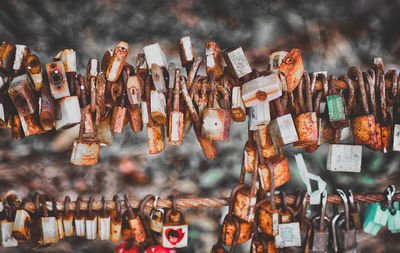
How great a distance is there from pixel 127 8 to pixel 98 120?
520 millimetres

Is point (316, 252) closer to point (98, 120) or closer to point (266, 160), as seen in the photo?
point (266, 160)

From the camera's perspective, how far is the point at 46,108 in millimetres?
573

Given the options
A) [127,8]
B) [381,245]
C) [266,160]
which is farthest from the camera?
[381,245]

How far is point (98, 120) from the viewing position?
2.06 feet

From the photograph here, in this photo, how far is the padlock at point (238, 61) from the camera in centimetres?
61

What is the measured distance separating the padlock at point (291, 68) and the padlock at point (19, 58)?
56 cm

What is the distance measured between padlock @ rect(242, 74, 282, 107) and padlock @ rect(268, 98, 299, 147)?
0.21ft

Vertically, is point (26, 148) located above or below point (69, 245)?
above

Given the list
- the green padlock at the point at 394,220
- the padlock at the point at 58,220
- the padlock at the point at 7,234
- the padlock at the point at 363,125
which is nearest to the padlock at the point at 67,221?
the padlock at the point at 58,220

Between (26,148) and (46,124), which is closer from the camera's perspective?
(46,124)

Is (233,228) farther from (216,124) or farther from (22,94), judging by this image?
(22,94)

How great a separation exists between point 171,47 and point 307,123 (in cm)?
57

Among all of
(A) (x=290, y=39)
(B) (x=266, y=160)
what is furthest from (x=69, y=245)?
(A) (x=290, y=39)

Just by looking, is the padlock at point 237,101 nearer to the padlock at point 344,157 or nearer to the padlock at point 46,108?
the padlock at point 344,157
